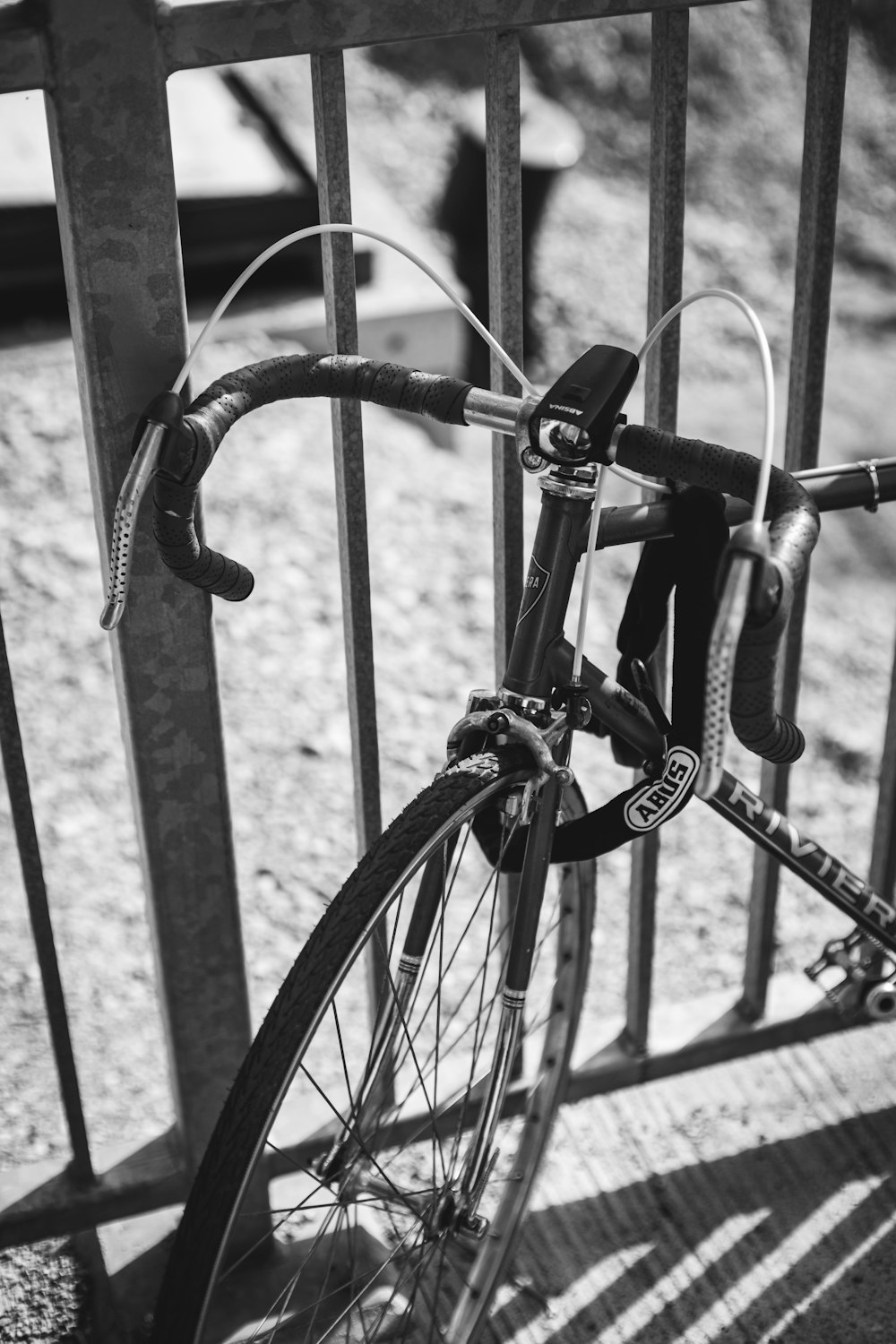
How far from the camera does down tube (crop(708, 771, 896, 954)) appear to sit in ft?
5.05

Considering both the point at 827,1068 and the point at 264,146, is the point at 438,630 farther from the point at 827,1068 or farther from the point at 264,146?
the point at 264,146

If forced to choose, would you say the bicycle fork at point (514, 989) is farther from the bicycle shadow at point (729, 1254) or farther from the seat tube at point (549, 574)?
the bicycle shadow at point (729, 1254)

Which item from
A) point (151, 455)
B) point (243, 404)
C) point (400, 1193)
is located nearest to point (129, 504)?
point (151, 455)

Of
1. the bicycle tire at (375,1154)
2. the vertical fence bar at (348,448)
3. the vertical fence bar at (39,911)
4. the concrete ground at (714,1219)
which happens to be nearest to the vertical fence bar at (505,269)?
the vertical fence bar at (348,448)

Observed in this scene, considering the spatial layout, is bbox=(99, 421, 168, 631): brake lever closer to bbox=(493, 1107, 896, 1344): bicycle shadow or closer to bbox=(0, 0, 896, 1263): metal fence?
bbox=(0, 0, 896, 1263): metal fence

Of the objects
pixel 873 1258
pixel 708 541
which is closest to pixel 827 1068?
A: pixel 873 1258

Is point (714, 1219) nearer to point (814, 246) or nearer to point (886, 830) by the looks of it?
point (886, 830)

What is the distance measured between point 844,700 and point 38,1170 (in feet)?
7.93

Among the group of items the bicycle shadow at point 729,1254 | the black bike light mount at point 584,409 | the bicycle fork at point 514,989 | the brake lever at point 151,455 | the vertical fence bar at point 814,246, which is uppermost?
the vertical fence bar at point 814,246

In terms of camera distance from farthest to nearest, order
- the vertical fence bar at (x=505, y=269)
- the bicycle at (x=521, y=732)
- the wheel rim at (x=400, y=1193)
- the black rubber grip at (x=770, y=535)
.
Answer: the wheel rim at (x=400, y=1193), the vertical fence bar at (x=505, y=269), the bicycle at (x=521, y=732), the black rubber grip at (x=770, y=535)

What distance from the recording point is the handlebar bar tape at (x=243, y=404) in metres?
1.26

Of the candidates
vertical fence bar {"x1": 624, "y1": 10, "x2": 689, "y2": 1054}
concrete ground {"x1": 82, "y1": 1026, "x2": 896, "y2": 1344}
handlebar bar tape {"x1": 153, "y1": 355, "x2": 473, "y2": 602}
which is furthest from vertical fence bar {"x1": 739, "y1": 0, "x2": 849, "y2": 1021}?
concrete ground {"x1": 82, "y1": 1026, "x2": 896, "y2": 1344}

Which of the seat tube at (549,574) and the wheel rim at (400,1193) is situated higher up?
the seat tube at (549,574)

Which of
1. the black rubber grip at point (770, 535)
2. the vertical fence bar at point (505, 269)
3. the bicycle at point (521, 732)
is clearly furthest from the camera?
the vertical fence bar at point (505, 269)
